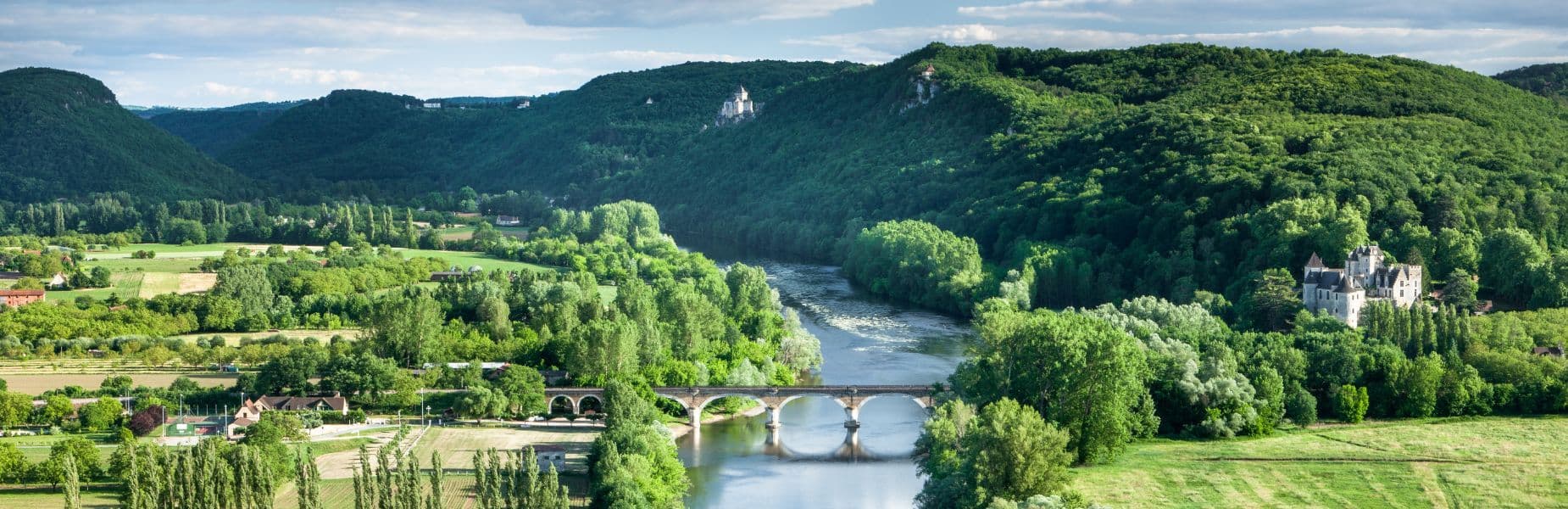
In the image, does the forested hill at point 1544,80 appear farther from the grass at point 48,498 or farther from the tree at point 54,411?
the grass at point 48,498

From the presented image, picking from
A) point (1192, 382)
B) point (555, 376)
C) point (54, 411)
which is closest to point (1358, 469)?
point (1192, 382)

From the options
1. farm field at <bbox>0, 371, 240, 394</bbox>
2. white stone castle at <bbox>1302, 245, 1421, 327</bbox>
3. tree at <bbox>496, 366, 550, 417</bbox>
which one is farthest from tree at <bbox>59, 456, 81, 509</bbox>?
white stone castle at <bbox>1302, 245, 1421, 327</bbox>

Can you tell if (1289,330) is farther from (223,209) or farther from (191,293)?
(223,209)

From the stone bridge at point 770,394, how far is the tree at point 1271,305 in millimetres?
21037

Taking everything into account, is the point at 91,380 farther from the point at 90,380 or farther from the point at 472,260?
the point at 472,260

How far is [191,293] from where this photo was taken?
349 ft

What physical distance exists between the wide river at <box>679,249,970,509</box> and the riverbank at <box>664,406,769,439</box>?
63cm

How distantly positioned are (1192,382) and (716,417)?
21.5 m

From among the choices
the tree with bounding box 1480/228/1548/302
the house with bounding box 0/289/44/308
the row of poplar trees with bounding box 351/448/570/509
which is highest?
the tree with bounding box 1480/228/1548/302

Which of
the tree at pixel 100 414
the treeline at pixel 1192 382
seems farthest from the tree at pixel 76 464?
the treeline at pixel 1192 382

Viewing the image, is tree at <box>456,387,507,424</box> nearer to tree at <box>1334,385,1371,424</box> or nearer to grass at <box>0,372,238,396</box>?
grass at <box>0,372,238,396</box>

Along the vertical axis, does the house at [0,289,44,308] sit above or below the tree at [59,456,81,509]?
above

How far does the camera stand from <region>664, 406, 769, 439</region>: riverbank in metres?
77.3

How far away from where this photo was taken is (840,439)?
253 ft
